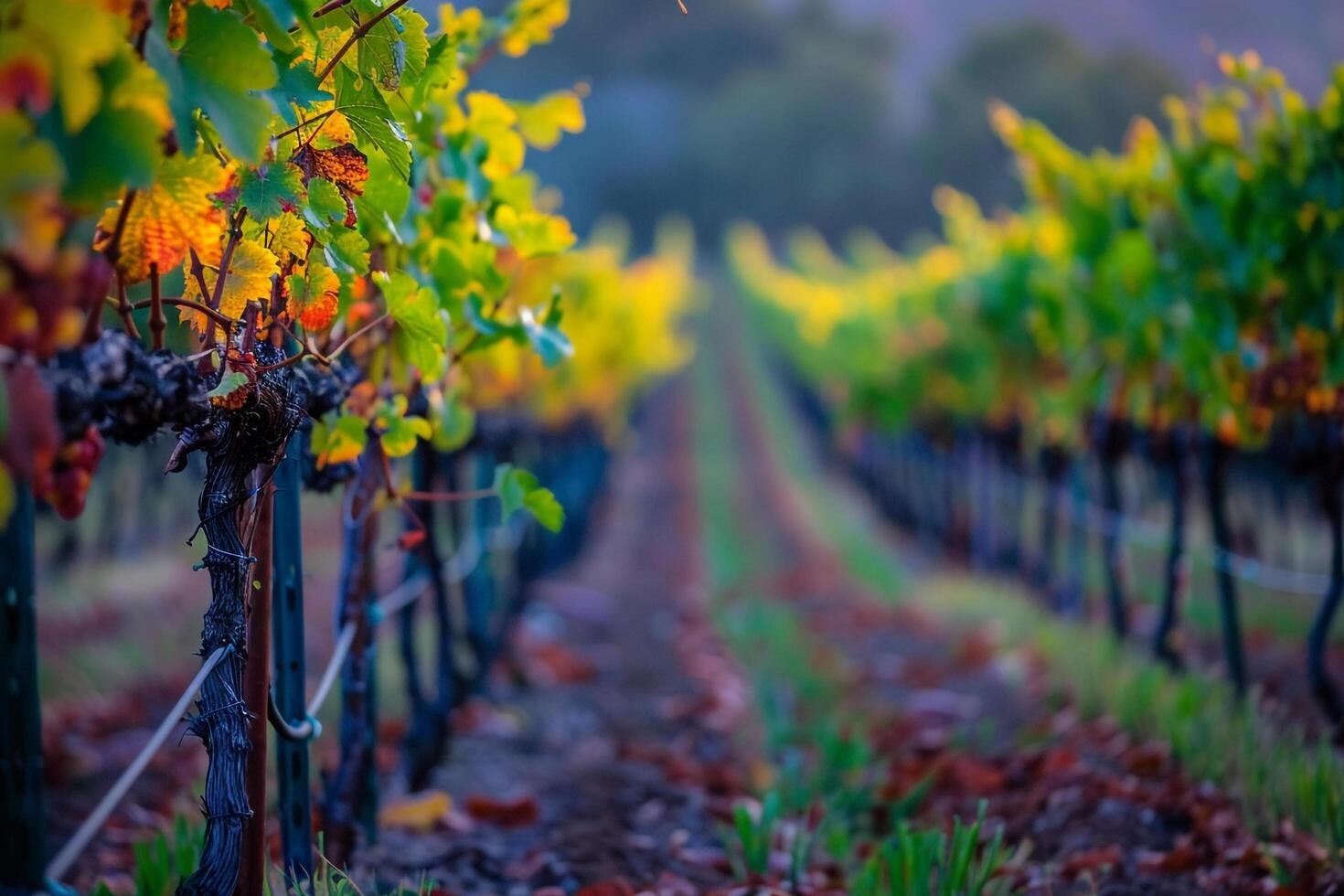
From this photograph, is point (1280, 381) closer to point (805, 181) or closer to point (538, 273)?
point (538, 273)

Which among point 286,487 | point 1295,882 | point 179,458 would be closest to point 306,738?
point 286,487

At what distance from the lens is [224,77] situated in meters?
1.25

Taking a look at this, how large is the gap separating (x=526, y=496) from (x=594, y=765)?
2071 mm

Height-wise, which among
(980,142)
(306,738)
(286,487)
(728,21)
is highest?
(728,21)

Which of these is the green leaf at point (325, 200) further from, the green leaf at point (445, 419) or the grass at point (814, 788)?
the grass at point (814, 788)

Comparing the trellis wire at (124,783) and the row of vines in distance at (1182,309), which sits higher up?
the row of vines in distance at (1182,309)

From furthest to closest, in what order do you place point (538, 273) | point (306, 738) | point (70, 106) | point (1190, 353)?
point (538, 273), point (1190, 353), point (306, 738), point (70, 106)

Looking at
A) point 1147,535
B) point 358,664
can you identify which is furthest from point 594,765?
point 1147,535

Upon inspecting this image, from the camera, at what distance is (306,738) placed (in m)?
2.15

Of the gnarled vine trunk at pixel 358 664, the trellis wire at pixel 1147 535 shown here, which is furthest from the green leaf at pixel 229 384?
the trellis wire at pixel 1147 535

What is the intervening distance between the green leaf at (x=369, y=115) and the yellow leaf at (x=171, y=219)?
0.84ft

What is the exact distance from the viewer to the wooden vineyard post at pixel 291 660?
2.14 m

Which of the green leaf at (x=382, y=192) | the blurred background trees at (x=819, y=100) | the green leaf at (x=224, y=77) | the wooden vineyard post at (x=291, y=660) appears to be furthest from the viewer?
the blurred background trees at (x=819, y=100)

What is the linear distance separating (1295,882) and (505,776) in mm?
2424
